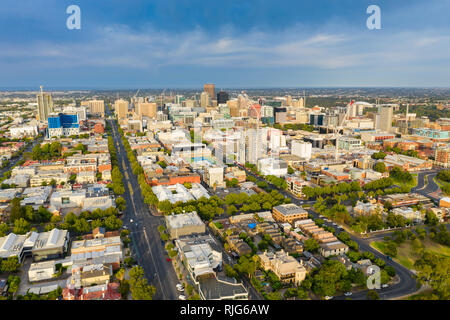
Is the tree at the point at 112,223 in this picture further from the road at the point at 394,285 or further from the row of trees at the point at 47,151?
the row of trees at the point at 47,151

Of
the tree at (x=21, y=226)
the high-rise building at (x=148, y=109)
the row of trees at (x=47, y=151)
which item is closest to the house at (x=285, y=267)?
the tree at (x=21, y=226)

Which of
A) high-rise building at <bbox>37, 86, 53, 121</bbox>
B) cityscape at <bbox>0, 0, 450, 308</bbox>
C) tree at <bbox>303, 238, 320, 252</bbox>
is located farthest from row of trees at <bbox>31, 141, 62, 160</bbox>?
tree at <bbox>303, 238, 320, 252</bbox>

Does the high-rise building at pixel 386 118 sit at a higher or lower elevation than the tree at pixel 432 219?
higher

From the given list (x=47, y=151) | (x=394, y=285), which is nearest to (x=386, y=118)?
(x=394, y=285)

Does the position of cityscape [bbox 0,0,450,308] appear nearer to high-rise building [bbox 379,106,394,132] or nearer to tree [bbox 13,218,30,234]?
tree [bbox 13,218,30,234]

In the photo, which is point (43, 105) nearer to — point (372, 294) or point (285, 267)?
point (285, 267)
